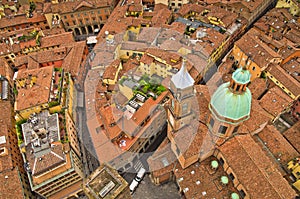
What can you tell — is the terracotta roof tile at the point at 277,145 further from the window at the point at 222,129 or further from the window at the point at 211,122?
the window at the point at 211,122

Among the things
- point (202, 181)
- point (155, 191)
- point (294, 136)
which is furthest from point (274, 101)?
point (155, 191)

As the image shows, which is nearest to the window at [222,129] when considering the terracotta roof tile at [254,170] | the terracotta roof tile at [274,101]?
the terracotta roof tile at [254,170]

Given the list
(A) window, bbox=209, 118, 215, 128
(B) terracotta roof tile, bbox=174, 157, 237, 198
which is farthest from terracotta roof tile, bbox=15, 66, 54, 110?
(A) window, bbox=209, 118, 215, 128

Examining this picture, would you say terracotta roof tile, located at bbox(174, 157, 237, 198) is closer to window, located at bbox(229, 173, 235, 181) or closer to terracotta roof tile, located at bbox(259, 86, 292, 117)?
window, located at bbox(229, 173, 235, 181)

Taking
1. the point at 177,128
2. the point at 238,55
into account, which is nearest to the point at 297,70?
the point at 238,55

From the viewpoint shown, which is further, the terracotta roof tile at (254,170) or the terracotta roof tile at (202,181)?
the terracotta roof tile at (202,181)

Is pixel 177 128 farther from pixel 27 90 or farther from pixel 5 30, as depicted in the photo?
pixel 5 30

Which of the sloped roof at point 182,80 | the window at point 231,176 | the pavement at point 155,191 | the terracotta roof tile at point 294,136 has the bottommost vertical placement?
the pavement at point 155,191
